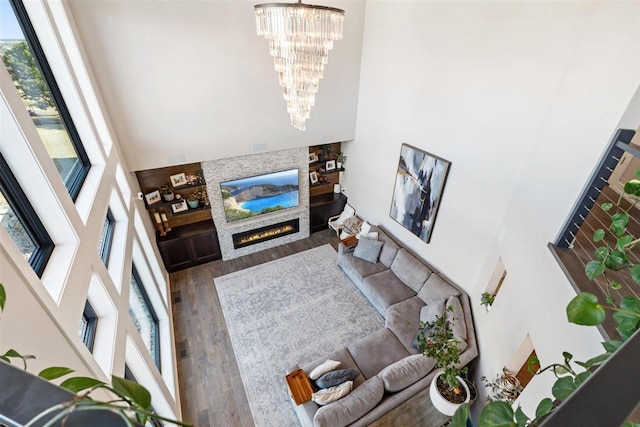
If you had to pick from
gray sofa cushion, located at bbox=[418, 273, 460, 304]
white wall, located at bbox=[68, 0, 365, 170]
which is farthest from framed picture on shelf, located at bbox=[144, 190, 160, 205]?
gray sofa cushion, located at bbox=[418, 273, 460, 304]

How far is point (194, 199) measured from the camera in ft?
20.9

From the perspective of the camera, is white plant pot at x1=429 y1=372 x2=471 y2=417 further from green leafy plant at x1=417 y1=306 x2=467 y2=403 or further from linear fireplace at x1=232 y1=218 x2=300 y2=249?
linear fireplace at x1=232 y1=218 x2=300 y2=249

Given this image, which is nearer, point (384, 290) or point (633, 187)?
point (633, 187)

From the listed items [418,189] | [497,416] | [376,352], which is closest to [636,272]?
[497,416]

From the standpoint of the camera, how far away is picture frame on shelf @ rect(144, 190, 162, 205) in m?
5.80

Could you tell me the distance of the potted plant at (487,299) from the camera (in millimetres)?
4156

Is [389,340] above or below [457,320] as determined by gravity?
below

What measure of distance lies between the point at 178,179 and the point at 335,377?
4.67 m

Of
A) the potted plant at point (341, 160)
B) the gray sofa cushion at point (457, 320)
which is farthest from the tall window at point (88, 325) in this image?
the potted plant at point (341, 160)

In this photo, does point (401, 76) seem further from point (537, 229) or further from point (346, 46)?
point (537, 229)

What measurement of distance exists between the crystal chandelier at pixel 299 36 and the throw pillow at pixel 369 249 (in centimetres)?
354

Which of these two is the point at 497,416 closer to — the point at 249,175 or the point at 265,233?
the point at 249,175

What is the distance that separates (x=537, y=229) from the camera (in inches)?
120

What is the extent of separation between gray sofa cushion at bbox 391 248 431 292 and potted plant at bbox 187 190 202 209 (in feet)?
13.9
